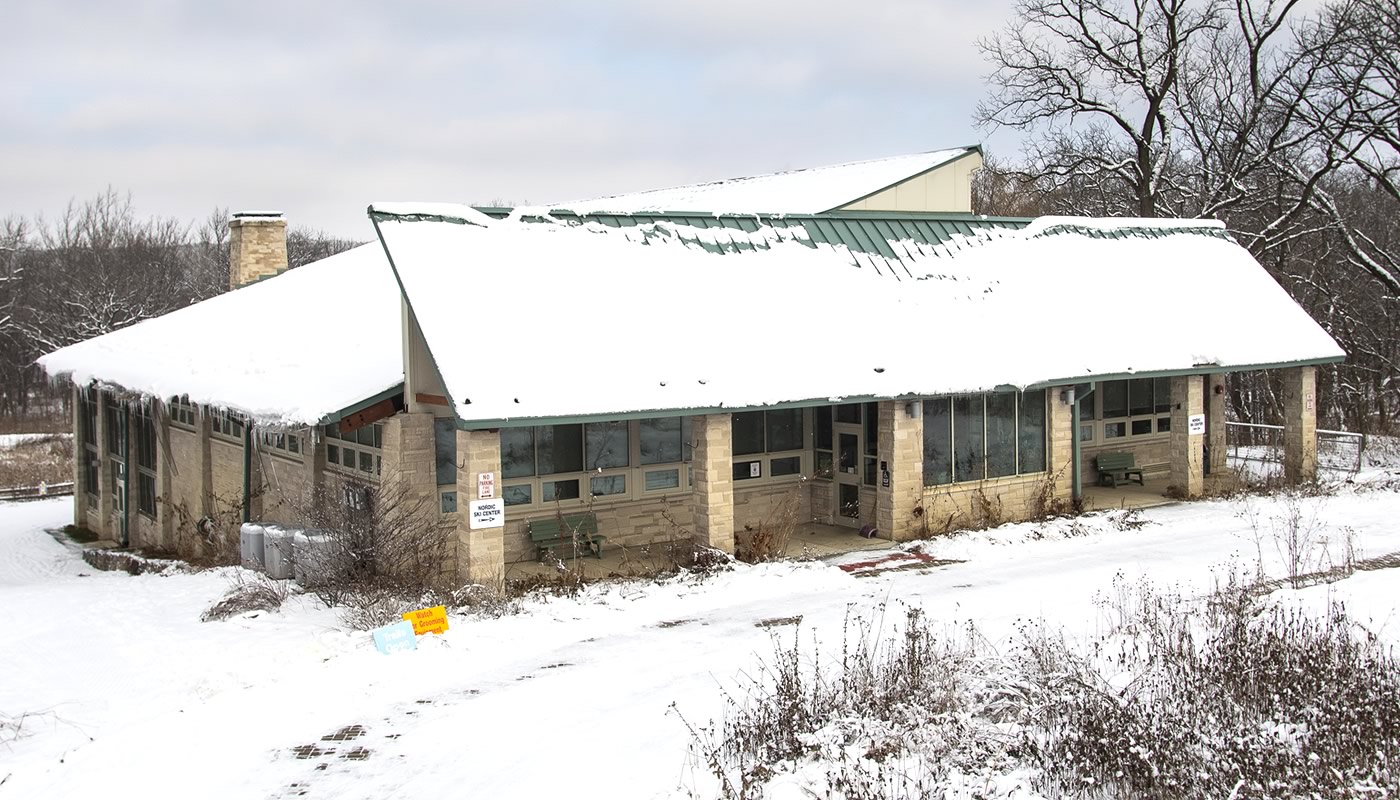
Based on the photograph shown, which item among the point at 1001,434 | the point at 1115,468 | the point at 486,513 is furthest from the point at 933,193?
the point at 486,513

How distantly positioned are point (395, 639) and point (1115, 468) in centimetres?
1526

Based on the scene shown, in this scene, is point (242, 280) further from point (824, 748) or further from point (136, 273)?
point (136, 273)

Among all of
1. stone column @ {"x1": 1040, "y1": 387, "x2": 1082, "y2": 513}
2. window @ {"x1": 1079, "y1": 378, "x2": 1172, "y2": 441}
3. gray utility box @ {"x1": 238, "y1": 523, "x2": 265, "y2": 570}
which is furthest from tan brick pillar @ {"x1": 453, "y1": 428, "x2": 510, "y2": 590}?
window @ {"x1": 1079, "y1": 378, "x2": 1172, "y2": 441}

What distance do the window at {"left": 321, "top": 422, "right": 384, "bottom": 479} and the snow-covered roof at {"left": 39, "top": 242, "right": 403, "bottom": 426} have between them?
2.41 ft

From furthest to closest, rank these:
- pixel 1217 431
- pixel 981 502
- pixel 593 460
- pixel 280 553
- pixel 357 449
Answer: pixel 1217 431, pixel 981 502, pixel 593 460, pixel 357 449, pixel 280 553

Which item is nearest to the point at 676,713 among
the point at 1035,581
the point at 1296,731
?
the point at 1296,731

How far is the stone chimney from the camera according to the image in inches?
1122

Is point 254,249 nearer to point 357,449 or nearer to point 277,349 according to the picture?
point 277,349

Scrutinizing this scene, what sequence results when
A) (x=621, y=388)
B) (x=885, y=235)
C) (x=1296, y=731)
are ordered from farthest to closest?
1. (x=885, y=235)
2. (x=621, y=388)
3. (x=1296, y=731)

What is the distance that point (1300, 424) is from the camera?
22.4m

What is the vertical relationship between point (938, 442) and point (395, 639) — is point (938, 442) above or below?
above

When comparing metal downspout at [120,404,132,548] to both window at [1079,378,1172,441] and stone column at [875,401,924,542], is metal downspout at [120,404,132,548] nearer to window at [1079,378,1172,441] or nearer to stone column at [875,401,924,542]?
stone column at [875,401,924,542]

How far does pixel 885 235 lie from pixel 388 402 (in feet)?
30.3

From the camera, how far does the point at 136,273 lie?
65125mm
